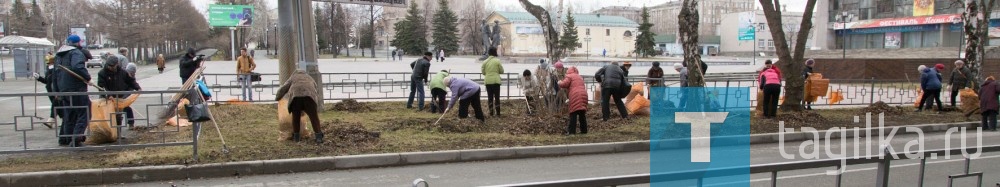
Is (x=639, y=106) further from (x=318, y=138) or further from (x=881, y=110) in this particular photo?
(x=318, y=138)

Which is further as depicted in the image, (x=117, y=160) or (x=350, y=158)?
(x=350, y=158)

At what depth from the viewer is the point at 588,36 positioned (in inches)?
3462

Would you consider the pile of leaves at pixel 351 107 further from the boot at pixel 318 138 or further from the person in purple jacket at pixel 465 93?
the boot at pixel 318 138

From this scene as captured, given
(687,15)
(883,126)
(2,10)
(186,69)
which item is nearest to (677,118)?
(687,15)

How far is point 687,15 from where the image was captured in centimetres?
1277

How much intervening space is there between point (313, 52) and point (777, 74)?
9.30m

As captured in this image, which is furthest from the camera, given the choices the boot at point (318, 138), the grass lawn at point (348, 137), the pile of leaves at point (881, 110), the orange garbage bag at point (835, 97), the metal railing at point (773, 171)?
the orange garbage bag at point (835, 97)

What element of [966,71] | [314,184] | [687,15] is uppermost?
[687,15]

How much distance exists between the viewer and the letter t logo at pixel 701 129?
10.3m

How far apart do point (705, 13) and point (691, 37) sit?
119920mm

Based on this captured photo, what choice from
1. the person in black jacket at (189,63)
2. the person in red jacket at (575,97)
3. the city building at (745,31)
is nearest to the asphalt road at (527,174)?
the person in red jacket at (575,97)

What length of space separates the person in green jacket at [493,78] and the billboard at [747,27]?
6490 cm

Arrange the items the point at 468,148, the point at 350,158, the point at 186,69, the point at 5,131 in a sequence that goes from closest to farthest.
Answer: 1. the point at 350,158
2. the point at 468,148
3. the point at 5,131
4. the point at 186,69

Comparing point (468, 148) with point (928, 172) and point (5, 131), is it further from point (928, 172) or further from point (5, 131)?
point (5, 131)
